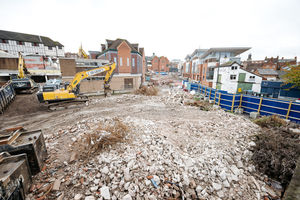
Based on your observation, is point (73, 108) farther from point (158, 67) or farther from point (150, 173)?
point (158, 67)

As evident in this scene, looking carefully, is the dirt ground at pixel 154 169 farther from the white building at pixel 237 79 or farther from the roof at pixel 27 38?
the roof at pixel 27 38

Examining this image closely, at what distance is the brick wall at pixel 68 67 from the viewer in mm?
17984

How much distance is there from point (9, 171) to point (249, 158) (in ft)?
23.8

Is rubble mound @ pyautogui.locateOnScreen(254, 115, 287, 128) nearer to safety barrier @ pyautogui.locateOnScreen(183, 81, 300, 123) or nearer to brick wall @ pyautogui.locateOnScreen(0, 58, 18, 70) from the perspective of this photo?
safety barrier @ pyautogui.locateOnScreen(183, 81, 300, 123)

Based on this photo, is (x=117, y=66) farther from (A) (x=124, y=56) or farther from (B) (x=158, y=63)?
(B) (x=158, y=63)

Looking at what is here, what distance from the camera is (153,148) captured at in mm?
4715

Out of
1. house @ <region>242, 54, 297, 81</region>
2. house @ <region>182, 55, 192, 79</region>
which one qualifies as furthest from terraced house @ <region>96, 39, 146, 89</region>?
house @ <region>182, 55, 192, 79</region>

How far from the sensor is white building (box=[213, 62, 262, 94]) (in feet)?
70.4

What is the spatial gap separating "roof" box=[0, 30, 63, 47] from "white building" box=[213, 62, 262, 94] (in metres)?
55.3

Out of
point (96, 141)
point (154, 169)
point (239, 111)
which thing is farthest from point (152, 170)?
point (239, 111)

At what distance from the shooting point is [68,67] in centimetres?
1828

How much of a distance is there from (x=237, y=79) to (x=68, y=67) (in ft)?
92.9

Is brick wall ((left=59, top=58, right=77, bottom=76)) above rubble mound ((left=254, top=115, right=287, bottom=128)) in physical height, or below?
above

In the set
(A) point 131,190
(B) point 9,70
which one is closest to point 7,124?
(A) point 131,190
